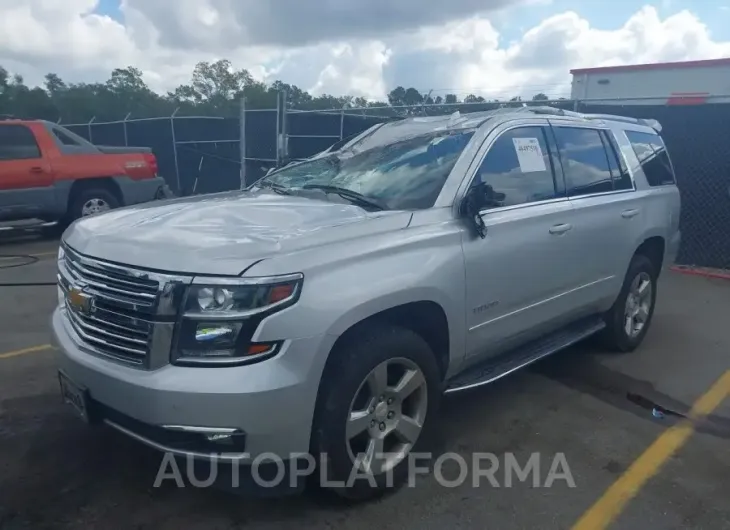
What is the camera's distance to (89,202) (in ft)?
35.2

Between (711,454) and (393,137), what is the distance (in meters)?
2.70

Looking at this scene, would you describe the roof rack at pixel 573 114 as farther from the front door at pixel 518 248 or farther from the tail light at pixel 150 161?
the tail light at pixel 150 161

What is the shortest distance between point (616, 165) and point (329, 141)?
825cm

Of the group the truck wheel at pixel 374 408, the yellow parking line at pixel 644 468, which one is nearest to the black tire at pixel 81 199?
the truck wheel at pixel 374 408

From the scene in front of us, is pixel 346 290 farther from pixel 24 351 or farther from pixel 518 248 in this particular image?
pixel 24 351

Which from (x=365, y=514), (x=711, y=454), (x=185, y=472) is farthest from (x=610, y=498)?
(x=185, y=472)

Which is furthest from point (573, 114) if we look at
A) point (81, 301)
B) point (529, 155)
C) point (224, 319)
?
point (81, 301)

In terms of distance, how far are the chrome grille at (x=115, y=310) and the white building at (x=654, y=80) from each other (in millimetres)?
14653

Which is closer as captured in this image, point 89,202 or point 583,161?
point 583,161

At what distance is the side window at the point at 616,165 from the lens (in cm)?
509

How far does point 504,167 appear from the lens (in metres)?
4.01

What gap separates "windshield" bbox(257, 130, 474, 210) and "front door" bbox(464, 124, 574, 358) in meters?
0.24

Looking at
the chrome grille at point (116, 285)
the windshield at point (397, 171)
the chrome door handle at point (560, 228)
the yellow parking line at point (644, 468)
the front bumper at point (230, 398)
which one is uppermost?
the windshield at point (397, 171)

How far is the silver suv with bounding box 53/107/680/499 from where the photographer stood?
270 cm
